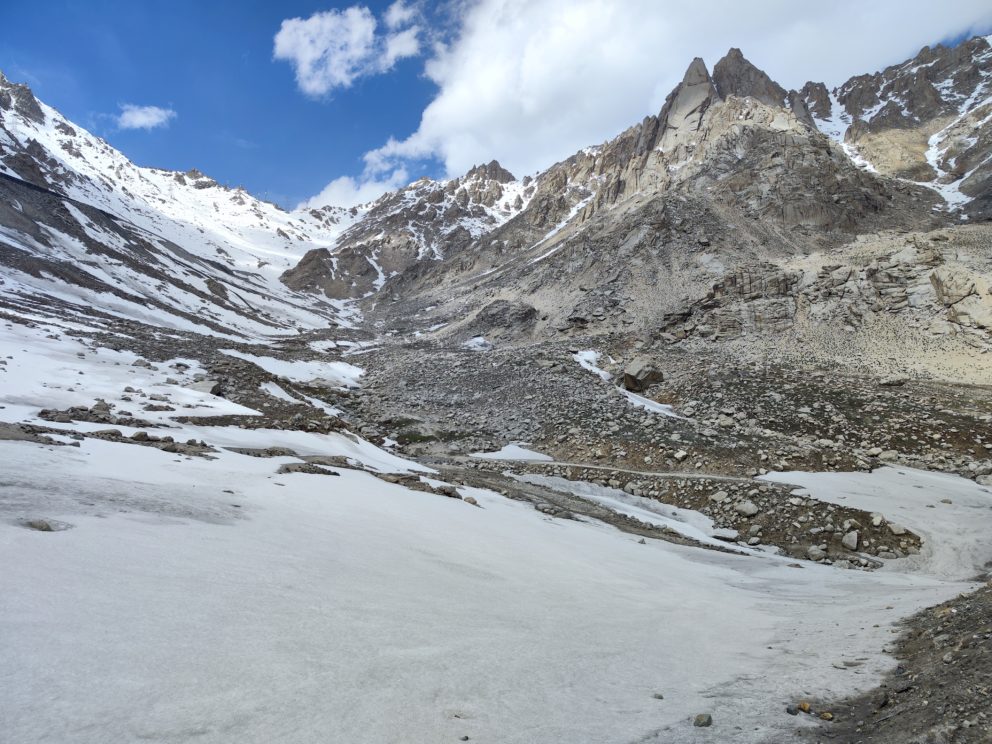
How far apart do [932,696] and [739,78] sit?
145119mm

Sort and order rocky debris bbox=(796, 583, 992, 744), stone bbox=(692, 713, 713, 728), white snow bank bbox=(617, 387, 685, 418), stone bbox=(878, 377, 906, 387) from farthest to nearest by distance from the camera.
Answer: stone bbox=(878, 377, 906, 387) < white snow bank bbox=(617, 387, 685, 418) < stone bbox=(692, 713, 713, 728) < rocky debris bbox=(796, 583, 992, 744)

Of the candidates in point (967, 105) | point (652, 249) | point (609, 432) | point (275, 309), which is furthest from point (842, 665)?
point (967, 105)

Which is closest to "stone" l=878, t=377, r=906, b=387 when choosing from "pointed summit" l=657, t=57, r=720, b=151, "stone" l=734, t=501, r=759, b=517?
"stone" l=734, t=501, r=759, b=517

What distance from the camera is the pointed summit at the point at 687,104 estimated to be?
105m

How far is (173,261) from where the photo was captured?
310 feet

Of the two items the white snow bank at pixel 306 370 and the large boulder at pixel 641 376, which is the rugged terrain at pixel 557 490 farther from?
the large boulder at pixel 641 376

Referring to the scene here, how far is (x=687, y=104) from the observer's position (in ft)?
358

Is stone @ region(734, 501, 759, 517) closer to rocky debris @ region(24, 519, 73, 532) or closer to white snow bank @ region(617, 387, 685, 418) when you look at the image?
white snow bank @ region(617, 387, 685, 418)

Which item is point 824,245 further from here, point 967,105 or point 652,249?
point 967,105

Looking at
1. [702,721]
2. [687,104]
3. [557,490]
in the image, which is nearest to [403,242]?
[687,104]

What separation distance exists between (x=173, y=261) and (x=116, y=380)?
87.8 m

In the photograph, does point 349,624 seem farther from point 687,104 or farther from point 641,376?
point 687,104

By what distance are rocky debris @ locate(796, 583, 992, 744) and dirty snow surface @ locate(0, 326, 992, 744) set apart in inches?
12.6

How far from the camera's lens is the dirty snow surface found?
317 cm
